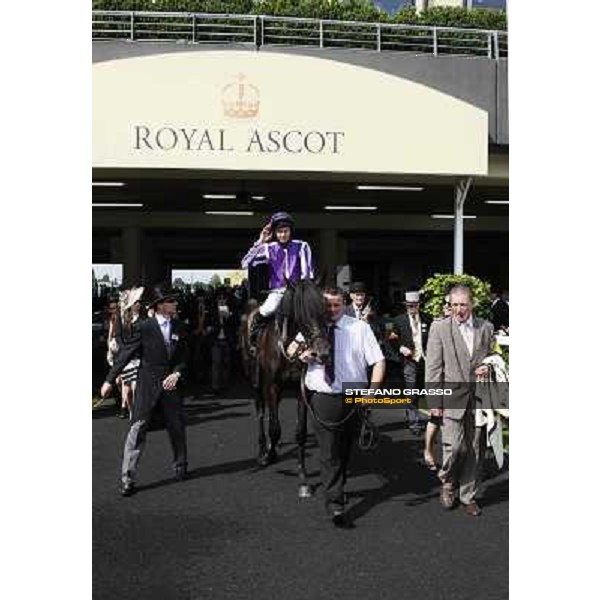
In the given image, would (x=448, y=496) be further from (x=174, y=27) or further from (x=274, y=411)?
(x=174, y=27)

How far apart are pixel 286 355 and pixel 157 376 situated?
1332 millimetres

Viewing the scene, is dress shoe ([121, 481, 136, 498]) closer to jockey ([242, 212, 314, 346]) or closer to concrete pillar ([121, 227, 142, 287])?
jockey ([242, 212, 314, 346])

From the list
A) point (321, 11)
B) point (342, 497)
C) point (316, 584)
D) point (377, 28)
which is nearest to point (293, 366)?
point (342, 497)

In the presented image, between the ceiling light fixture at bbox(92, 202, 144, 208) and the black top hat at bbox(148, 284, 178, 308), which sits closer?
the black top hat at bbox(148, 284, 178, 308)

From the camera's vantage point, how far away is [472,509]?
6.58m

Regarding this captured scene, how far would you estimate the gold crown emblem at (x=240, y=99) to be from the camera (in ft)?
41.1

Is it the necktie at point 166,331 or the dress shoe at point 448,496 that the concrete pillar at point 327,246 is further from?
the dress shoe at point 448,496

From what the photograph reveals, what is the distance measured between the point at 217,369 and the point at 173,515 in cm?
759

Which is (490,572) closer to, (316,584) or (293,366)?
(316,584)

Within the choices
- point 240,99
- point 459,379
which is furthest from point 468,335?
point 240,99

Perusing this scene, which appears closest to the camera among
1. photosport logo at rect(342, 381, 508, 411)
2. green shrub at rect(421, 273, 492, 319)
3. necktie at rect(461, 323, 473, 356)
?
photosport logo at rect(342, 381, 508, 411)

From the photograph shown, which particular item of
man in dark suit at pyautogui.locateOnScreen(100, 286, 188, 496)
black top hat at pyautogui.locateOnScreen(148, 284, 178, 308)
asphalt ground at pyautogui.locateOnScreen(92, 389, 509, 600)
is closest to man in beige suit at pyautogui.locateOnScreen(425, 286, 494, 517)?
asphalt ground at pyautogui.locateOnScreen(92, 389, 509, 600)

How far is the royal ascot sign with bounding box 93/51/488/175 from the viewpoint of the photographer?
12305 millimetres

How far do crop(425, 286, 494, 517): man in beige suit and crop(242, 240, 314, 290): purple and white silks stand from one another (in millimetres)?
2133
